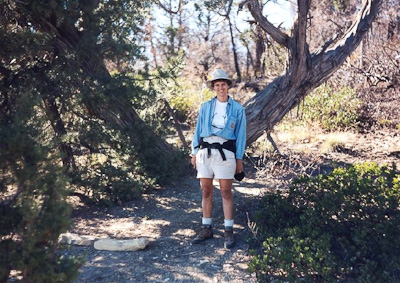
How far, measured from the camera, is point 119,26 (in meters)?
6.78

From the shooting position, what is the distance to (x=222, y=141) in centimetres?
490

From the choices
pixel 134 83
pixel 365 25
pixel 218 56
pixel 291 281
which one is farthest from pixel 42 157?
pixel 218 56

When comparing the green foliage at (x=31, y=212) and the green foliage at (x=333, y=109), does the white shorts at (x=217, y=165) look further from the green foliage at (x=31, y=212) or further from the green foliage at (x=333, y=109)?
the green foliage at (x=333, y=109)

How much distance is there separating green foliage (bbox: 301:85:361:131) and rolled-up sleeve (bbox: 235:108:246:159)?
584cm

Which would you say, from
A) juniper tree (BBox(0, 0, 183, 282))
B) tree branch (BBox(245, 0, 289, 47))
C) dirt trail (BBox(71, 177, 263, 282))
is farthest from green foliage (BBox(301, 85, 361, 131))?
juniper tree (BBox(0, 0, 183, 282))

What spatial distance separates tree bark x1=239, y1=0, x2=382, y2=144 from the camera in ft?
23.7

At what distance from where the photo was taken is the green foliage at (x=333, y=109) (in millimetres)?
10602

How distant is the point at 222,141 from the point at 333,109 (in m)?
6.71

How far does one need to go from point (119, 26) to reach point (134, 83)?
2.90 ft

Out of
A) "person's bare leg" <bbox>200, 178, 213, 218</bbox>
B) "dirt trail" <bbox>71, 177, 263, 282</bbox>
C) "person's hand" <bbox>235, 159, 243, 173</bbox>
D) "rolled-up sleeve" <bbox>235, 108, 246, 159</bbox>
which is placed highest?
"rolled-up sleeve" <bbox>235, 108, 246, 159</bbox>

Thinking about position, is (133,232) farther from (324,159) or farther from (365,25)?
(365,25)

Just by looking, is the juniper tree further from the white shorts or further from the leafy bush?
the leafy bush

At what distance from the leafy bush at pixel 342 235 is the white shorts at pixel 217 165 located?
76cm

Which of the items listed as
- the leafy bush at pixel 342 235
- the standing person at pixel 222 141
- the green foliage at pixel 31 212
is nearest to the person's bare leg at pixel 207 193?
the standing person at pixel 222 141
